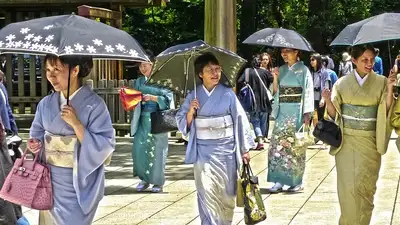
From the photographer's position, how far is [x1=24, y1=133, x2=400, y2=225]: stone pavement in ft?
24.4

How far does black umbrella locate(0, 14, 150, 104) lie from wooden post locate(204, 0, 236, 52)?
618 centimetres

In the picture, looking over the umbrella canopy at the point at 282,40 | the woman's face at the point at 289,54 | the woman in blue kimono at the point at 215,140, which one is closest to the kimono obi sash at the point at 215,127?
the woman in blue kimono at the point at 215,140

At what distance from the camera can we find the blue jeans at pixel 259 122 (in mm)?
13956

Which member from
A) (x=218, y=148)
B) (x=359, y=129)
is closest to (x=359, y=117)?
(x=359, y=129)

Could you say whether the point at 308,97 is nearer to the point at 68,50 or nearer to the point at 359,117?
the point at 359,117

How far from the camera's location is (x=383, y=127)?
5.76 metres

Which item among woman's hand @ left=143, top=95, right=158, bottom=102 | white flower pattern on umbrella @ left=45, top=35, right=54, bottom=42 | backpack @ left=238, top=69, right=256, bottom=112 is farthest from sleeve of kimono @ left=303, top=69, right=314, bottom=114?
white flower pattern on umbrella @ left=45, top=35, right=54, bottom=42

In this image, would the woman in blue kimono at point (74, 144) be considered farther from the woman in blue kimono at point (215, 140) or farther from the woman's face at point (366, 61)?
the woman's face at point (366, 61)

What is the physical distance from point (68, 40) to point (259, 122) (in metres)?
10.1

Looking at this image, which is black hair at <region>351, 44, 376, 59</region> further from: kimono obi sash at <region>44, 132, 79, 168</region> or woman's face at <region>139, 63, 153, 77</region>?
woman's face at <region>139, 63, 153, 77</region>

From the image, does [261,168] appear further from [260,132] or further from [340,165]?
[340,165]

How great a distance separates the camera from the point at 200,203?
Answer: 610 cm

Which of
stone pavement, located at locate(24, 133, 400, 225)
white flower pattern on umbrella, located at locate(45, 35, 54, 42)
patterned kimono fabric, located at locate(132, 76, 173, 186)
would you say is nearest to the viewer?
white flower pattern on umbrella, located at locate(45, 35, 54, 42)

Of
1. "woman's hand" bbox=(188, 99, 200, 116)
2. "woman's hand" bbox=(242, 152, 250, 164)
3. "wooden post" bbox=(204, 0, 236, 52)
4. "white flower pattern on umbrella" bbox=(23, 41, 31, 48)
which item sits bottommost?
"woman's hand" bbox=(242, 152, 250, 164)
